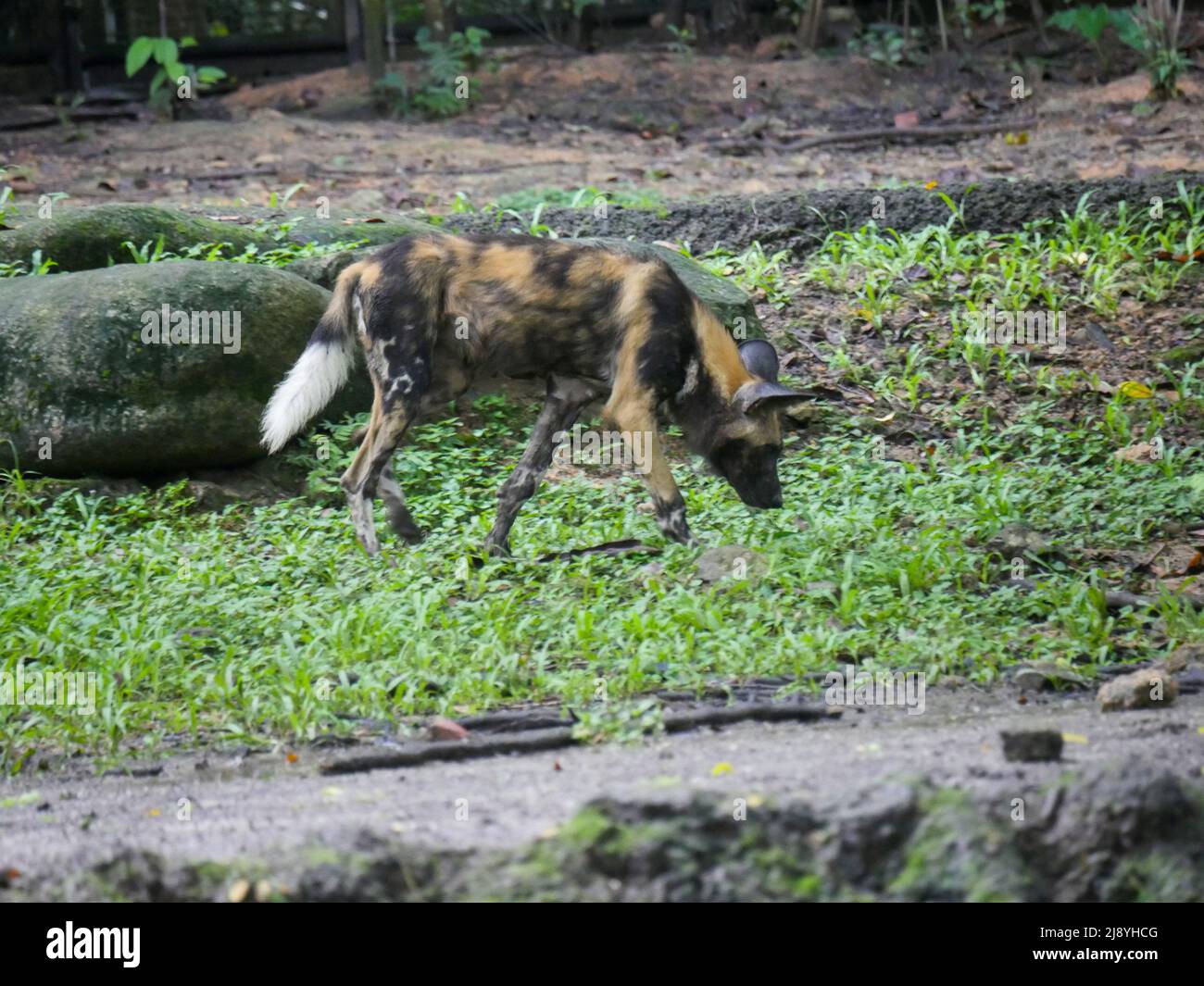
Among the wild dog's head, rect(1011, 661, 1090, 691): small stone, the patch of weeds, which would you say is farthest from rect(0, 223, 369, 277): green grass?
rect(1011, 661, 1090, 691): small stone

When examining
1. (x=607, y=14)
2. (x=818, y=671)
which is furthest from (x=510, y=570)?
(x=607, y=14)

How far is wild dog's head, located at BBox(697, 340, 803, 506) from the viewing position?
255 inches

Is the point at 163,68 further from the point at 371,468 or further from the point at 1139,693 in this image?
the point at 1139,693

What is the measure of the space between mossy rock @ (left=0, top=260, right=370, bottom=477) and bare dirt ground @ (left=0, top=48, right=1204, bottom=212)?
3326 millimetres

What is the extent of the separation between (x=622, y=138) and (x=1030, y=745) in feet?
37.8

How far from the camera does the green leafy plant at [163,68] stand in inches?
552

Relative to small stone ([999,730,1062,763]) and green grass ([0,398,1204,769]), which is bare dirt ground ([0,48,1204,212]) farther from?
small stone ([999,730,1062,763])

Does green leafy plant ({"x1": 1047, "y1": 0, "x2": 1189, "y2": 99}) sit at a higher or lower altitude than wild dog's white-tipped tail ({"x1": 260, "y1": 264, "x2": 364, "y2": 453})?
higher

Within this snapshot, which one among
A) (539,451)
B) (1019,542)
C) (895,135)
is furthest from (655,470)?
(895,135)

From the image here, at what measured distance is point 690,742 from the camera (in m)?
4.13

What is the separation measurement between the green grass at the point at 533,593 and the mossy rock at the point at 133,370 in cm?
27

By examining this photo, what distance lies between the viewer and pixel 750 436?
6.53 m

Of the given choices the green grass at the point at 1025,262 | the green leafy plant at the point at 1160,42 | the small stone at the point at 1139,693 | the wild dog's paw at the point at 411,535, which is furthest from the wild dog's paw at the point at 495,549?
the green leafy plant at the point at 1160,42

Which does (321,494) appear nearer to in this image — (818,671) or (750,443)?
(750,443)
